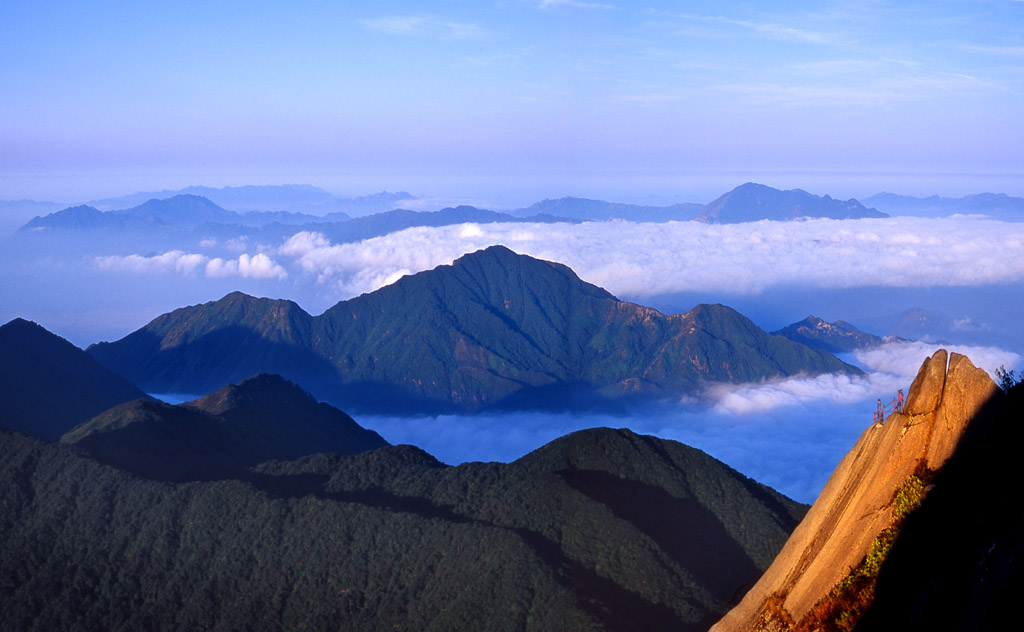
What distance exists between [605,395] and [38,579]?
13219 cm

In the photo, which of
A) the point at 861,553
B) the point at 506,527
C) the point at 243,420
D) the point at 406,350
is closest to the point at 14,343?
the point at 243,420

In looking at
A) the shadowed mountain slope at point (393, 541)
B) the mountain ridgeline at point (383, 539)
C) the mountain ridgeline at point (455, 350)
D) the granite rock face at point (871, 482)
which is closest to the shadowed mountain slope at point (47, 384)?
the mountain ridgeline at point (383, 539)

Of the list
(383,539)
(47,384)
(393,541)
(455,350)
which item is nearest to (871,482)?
(393,541)

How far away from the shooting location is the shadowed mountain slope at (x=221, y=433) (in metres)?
72.6

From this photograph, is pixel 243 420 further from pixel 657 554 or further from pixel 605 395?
pixel 605 395

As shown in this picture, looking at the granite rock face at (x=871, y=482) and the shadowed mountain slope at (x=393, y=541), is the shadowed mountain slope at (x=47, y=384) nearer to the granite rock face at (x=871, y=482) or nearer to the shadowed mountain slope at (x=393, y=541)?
the shadowed mountain slope at (x=393, y=541)

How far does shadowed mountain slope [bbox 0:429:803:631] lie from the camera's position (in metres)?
49.6

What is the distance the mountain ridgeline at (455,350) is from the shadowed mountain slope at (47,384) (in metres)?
46.6

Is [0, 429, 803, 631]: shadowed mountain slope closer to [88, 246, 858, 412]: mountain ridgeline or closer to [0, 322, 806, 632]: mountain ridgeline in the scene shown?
[0, 322, 806, 632]: mountain ridgeline

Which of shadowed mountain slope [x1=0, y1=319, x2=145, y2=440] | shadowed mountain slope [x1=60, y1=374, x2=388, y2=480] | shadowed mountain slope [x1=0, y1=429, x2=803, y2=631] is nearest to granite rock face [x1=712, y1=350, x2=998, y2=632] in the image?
shadowed mountain slope [x1=0, y1=429, x2=803, y2=631]

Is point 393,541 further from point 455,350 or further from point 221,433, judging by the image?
point 455,350

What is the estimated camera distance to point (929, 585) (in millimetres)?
15172

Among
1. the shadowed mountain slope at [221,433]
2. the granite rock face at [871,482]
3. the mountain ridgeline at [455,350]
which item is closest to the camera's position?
the granite rock face at [871,482]

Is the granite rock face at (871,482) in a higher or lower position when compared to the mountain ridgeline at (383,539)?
higher
